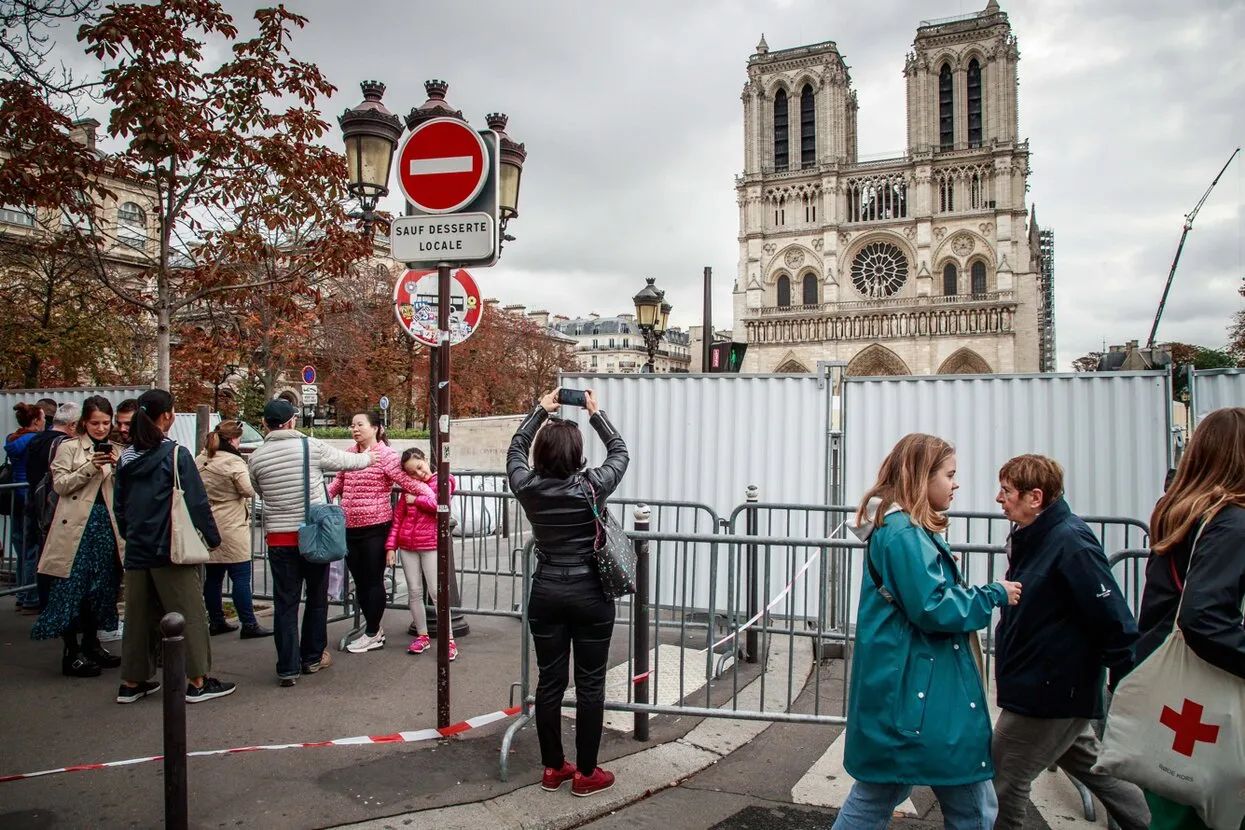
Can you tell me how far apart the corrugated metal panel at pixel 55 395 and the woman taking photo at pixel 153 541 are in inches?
273

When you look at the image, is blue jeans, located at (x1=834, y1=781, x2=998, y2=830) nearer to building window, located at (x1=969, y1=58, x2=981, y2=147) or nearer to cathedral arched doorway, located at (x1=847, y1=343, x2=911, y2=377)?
cathedral arched doorway, located at (x1=847, y1=343, x2=911, y2=377)

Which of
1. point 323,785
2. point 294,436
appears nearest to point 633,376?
point 294,436

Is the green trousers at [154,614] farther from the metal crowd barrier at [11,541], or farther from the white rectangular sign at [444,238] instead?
the metal crowd barrier at [11,541]

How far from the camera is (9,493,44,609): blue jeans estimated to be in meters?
7.87

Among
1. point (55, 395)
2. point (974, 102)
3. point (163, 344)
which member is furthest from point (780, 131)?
point (163, 344)

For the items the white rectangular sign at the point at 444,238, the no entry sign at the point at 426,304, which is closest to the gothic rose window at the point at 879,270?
the no entry sign at the point at 426,304

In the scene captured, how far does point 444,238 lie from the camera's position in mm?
4723

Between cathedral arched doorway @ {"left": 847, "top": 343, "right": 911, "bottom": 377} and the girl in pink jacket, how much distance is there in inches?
2565

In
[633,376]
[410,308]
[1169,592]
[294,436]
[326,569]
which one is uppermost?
[410,308]

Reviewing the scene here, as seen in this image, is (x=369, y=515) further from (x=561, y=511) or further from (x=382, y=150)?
(x=382, y=150)

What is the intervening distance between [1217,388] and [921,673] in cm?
576

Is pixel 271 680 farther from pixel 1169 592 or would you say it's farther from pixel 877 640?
pixel 1169 592

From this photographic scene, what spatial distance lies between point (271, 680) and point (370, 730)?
1310 mm

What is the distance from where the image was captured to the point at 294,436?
5.73 m
